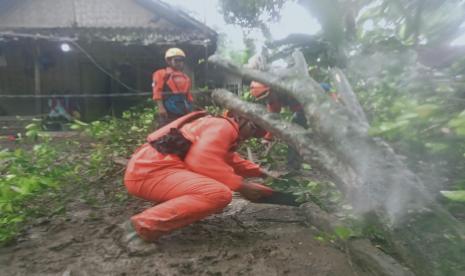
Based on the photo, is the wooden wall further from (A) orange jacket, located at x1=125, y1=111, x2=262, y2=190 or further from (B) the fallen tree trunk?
(B) the fallen tree trunk

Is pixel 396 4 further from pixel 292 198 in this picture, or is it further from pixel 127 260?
pixel 127 260

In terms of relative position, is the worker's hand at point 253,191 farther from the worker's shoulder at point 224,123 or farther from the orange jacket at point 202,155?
the worker's shoulder at point 224,123

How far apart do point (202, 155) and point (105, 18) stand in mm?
9927

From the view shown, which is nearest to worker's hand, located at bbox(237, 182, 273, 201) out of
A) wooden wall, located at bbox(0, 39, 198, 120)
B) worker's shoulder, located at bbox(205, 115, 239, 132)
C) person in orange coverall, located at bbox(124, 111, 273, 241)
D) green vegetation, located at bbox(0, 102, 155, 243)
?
person in orange coverall, located at bbox(124, 111, 273, 241)

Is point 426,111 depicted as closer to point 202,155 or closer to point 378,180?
point 378,180

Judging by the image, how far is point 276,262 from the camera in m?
2.52

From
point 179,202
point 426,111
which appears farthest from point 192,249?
point 426,111

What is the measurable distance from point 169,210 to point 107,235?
711 mm

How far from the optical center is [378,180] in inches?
69.6

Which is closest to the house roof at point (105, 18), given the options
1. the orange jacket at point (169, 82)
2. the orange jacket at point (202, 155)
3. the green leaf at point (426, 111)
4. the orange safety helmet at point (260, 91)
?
the orange jacket at point (169, 82)

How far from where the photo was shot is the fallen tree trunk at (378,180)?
1.59m

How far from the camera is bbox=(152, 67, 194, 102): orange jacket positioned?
6.37 metres

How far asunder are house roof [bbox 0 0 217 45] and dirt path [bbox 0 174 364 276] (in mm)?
7179

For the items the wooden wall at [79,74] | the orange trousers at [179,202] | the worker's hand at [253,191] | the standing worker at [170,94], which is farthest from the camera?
the wooden wall at [79,74]
